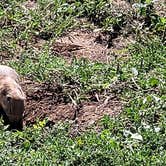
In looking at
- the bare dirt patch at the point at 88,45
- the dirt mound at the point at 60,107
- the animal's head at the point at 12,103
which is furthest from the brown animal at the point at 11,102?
the bare dirt patch at the point at 88,45

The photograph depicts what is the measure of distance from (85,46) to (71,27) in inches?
15.7

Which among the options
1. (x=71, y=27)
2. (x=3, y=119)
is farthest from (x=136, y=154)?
(x=71, y=27)

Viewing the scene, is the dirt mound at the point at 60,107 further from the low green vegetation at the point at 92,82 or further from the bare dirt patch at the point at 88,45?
the bare dirt patch at the point at 88,45

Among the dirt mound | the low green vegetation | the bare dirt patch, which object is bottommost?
the bare dirt patch

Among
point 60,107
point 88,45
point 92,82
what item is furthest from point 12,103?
point 88,45

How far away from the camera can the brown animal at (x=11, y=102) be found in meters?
6.05

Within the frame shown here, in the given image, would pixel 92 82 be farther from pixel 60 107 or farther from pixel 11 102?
pixel 11 102

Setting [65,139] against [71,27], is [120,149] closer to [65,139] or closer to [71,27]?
[65,139]

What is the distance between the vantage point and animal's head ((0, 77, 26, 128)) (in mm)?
6047

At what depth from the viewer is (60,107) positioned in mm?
6398

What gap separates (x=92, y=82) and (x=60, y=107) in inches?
20.3

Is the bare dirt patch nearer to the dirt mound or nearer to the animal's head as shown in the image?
the dirt mound

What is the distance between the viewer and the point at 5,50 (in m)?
7.39

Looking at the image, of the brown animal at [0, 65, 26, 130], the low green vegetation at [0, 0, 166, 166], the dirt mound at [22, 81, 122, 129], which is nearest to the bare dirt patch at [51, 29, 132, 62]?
the low green vegetation at [0, 0, 166, 166]
